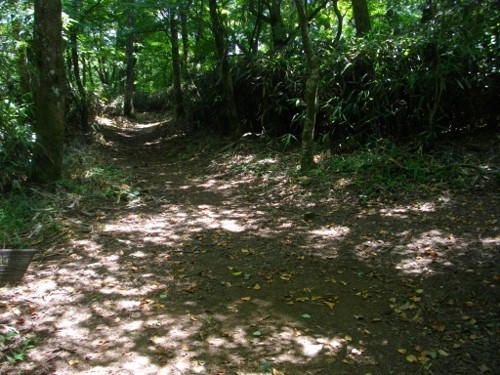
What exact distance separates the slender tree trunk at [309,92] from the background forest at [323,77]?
39 millimetres

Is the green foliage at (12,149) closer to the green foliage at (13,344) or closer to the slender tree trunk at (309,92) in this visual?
the green foliage at (13,344)

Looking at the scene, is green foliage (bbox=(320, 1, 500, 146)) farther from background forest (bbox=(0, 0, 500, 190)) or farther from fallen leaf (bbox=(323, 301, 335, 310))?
fallen leaf (bbox=(323, 301, 335, 310))

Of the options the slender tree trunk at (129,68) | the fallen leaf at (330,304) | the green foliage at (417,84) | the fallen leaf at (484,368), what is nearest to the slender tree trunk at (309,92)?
the green foliage at (417,84)

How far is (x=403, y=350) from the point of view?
3.28 m

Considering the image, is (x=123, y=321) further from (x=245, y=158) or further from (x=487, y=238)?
(x=245, y=158)

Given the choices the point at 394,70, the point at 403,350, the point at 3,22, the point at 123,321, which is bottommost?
the point at 403,350

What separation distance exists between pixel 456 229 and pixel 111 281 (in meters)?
4.17

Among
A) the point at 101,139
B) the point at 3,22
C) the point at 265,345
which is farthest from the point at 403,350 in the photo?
the point at 101,139

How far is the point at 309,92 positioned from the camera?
7.51 metres

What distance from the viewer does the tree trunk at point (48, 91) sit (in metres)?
6.48

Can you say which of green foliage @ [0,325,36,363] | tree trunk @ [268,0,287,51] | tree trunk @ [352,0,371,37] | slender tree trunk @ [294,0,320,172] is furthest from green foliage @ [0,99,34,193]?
Answer: tree trunk @ [352,0,371,37]

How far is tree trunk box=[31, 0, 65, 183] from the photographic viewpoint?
6.48 metres

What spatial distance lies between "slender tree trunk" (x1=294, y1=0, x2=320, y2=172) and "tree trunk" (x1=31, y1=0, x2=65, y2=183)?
4.05 metres

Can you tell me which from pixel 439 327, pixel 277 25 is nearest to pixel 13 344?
pixel 439 327
